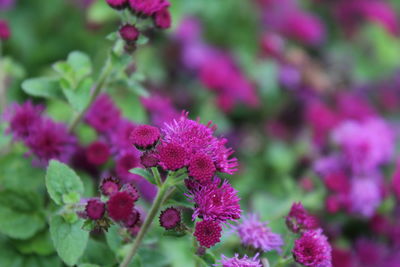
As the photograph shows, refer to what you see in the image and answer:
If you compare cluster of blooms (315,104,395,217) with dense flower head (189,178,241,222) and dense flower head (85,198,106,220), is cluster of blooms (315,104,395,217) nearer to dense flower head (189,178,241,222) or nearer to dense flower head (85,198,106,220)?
dense flower head (189,178,241,222)

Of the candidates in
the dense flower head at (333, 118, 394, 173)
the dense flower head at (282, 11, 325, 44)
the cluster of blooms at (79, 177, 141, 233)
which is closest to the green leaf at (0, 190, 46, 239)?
the cluster of blooms at (79, 177, 141, 233)

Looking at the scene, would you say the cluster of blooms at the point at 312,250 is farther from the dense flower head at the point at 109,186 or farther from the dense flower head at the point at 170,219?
the dense flower head at the point at 109,186

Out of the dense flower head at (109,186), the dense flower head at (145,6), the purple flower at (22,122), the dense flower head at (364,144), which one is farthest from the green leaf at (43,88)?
the dense flower head at (364,144)

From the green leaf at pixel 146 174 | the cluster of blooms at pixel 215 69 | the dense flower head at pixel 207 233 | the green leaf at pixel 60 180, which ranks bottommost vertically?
the dense flower head at pixel 207 233

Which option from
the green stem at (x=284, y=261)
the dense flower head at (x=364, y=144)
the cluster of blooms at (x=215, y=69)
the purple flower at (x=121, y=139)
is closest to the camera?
the green stem at (x=284, y=261)

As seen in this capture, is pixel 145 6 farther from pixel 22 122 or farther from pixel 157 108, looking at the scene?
pixel 157 108

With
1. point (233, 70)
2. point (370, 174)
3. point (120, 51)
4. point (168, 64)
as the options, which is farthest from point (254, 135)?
point (120, 51)

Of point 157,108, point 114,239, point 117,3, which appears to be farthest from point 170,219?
point 157,108

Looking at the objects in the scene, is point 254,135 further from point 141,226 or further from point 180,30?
point 141,226
